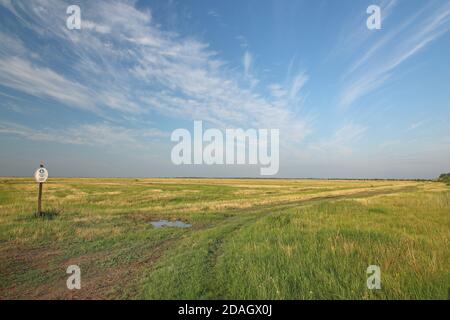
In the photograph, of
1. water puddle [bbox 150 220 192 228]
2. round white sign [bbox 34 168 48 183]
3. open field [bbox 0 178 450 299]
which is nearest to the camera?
open field [bbox 0 178 450 299]

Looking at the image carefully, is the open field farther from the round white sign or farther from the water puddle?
the round white sign

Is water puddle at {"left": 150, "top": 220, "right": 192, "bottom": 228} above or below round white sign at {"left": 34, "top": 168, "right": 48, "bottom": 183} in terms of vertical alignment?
below

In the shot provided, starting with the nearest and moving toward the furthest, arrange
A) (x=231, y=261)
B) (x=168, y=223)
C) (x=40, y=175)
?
(x=231, y=261) < (x=168, y=223) < (x=40, y=175)

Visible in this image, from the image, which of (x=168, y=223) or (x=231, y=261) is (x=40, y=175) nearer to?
(x=168, y=223)

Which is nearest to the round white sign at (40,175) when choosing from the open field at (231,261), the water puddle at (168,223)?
the open field at (231,261)

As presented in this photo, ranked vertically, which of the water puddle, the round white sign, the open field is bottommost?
the water puddle

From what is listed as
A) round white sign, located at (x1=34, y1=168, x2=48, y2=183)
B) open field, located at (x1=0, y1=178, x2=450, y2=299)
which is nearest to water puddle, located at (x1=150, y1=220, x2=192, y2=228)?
open field, located at (x1=0, y1=178, x2=450, y2=299)

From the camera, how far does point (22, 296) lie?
18.9ft

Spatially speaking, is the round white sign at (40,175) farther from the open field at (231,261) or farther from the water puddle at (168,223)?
the water puddle at (168,223)

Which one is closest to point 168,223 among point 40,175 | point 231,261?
point 231,261

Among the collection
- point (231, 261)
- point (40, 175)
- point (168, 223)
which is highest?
point (40, 175)

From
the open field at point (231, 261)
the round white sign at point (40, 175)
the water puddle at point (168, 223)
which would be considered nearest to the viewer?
the open field at point (231, 261)

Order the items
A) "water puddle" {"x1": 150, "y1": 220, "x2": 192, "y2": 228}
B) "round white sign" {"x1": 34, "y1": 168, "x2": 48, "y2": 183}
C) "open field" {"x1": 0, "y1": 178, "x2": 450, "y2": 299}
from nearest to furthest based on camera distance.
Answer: "open field" {"x1": 0, "y1": 178, "x2": 450, "y2": 299}, "water puddle" {"x1": 150, "y1": 220, "x2": 192, "y2": 228}, "round white sign" {"x1": 34, "y1": 168, "x2": 48, "y2": 183}
